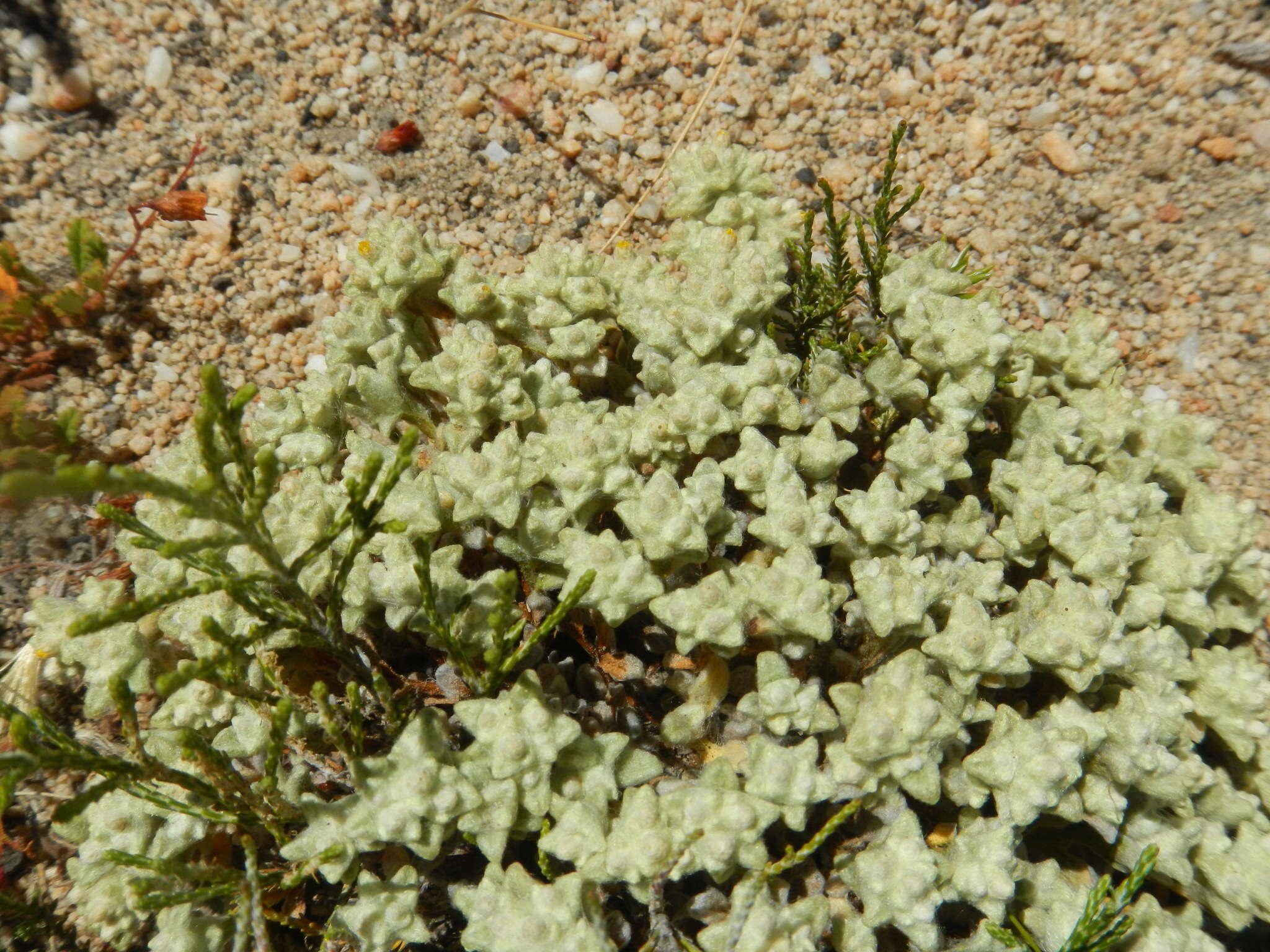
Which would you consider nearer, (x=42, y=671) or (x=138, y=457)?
(x=42, y=671)

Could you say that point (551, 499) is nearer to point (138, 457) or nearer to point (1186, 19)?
point (138, 457)

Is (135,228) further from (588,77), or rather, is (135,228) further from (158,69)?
(588,77)

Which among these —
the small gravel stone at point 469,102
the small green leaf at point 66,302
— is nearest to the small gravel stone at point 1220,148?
the small gravel stone at point 469,102

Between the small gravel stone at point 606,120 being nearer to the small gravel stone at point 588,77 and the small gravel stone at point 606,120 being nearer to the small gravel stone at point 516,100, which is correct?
the small gravel stone at point 588,77

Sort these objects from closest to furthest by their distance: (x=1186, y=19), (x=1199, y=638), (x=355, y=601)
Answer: (x=355, y=601)
(x=1199, y=638)
(x=1186, y=19)

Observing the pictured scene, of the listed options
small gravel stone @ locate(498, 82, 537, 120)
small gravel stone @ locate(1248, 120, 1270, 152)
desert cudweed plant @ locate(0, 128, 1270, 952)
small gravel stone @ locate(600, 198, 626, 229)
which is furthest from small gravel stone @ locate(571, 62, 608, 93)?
small gravel stone @ locate(1248, 120, 1270, 152)

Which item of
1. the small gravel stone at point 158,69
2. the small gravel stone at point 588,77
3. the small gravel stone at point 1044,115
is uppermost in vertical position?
the small gravel stone at point 158,69

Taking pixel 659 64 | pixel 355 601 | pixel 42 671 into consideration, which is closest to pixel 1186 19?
pixel 659 64
